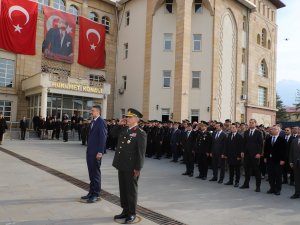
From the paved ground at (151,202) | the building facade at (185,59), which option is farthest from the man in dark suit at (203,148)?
the building facade at (185,59)

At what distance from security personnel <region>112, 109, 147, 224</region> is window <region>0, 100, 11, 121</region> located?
81.6 feet

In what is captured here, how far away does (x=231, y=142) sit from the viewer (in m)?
10.2

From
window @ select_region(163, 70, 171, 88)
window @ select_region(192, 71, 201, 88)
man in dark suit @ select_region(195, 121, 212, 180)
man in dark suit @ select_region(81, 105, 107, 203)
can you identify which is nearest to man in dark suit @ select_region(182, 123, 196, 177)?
man in dark suit @ select_region(195, 121, 212, 180)

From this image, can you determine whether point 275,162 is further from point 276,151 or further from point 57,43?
point 57,43

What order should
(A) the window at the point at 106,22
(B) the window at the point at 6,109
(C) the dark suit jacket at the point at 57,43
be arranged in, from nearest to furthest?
(B) the window at the point at 6,109 < (C) the dark suit jacket at the point at 57,43 < (A) the window at the point at 106,22

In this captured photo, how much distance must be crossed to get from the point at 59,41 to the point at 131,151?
26071 mm

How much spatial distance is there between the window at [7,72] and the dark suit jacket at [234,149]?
23.5m

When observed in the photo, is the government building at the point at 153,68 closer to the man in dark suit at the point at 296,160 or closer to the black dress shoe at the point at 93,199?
the man in dark suit at the point at 296,160

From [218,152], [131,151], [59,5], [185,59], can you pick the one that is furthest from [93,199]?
[59,5]

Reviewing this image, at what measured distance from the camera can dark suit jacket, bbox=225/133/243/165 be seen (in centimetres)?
987

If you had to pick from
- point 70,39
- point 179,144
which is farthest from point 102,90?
point 179,144

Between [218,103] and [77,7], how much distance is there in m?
16.5

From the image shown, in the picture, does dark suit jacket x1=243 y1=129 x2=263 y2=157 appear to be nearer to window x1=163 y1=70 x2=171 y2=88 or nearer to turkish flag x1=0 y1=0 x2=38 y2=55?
window x1=163 y1=70 x2=171 y2=88

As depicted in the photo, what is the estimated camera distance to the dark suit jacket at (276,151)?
8930 millimetres
